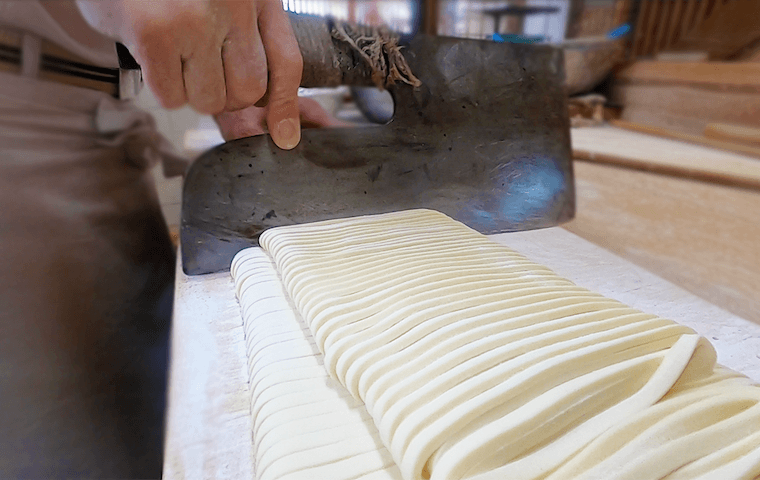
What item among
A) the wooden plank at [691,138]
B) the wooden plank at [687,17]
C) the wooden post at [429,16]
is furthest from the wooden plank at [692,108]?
the wooden post at [429,16]

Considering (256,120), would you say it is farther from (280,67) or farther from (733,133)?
(733,133)

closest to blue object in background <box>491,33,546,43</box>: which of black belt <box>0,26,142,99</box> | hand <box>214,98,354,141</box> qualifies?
hand <box>214,98,354,141</box>

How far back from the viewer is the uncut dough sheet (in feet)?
1.18

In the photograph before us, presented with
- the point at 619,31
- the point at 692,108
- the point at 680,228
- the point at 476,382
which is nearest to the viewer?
the point at 476,382

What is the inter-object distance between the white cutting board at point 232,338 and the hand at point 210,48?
357 mm

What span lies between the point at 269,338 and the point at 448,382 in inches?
11.6

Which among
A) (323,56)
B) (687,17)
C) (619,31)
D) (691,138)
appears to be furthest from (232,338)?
(691,138)

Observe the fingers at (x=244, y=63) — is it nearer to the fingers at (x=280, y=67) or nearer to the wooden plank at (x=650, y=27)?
the fingers at (x=280, y=67)

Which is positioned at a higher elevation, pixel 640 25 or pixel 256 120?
pixel 640 25

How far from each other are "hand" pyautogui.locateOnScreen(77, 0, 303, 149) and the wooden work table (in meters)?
0.65

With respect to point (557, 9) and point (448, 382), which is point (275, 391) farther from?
point (557, 9)

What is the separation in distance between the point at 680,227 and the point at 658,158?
295 mm

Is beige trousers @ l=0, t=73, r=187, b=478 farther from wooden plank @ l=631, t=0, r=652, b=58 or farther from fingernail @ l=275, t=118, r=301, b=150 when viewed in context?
wooden plank @ l=631, t=0, r=652, b=58

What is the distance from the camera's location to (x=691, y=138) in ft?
4.98
